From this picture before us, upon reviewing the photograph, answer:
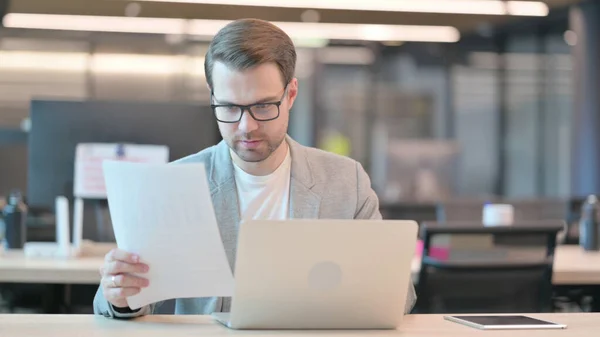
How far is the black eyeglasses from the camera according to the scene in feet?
7.43

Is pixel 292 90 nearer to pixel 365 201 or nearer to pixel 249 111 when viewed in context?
pixel 249 111

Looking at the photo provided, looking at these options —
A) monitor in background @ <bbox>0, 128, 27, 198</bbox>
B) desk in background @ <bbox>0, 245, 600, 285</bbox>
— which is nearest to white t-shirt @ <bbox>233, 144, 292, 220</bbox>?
desk in background @ <bbox>0, 245, 600, 285</bbox>

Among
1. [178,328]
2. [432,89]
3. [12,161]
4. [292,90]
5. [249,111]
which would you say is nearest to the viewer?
[178,328]

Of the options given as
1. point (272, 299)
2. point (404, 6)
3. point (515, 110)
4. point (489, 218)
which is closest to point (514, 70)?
point (515, 110)

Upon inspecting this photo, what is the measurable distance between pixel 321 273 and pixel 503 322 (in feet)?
1.57

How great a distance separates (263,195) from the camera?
2500 millimetres

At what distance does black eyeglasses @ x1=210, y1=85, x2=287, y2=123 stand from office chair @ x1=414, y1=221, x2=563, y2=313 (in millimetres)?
1146

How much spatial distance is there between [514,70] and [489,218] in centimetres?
928

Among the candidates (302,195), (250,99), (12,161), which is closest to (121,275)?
(250,99)

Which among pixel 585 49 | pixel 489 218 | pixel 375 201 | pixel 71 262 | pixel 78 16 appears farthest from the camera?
pixel 585 49

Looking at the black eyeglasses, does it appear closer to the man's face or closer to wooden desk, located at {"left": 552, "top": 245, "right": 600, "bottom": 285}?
the man's face

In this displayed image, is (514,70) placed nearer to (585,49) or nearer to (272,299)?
(585,49)

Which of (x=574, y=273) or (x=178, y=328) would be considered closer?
(x=178, y=328)

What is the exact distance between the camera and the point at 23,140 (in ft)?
15.3
